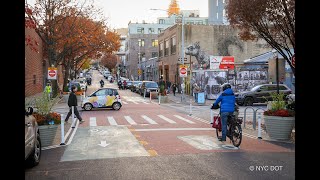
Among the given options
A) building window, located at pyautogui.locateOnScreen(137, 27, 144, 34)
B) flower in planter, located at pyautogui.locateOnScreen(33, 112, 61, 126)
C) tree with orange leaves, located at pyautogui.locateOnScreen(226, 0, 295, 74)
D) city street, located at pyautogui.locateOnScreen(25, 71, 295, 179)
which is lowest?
city street, located at pyautogui.locateOnScreen(25, 71, 295, 179)

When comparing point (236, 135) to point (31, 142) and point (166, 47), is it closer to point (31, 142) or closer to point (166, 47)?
point (31, 142)

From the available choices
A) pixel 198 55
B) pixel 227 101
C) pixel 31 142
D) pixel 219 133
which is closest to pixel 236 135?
pixel 227 101

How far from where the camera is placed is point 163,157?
9.76m

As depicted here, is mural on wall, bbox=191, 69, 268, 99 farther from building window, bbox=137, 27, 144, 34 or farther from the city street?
building window, bbox=137, 27, 144, 34

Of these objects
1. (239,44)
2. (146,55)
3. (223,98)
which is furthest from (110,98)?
(146,55)

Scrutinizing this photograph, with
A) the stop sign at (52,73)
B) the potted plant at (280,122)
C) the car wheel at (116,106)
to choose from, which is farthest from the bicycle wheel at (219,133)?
the stop sign at (52,73)

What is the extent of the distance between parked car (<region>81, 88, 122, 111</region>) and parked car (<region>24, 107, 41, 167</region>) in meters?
15.3

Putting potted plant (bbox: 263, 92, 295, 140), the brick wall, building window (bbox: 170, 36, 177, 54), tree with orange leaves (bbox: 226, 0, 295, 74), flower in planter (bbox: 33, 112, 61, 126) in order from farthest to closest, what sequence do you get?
1. building window (bbox: 170, 36, 177, 54)
2. the brick wall
3. tree with orange leaves (bbox: 226, 0, 295, 74)
4. potted plant (bbox: 263, 92, 295, 140)
5. flower in planter (bbox: 33, 112, 61, 126)

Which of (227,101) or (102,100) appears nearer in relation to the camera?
(227,101)

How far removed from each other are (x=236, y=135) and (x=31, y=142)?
228 inches

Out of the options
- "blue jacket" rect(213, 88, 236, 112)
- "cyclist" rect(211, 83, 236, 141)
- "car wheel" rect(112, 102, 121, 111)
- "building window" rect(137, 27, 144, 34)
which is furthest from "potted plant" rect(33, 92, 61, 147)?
"building window" rect(137, 27, 144, 34)

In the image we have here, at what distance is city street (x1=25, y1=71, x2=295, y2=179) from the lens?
8109 millimetres

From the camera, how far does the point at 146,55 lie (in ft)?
287

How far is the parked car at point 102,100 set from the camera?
80.8 ft
